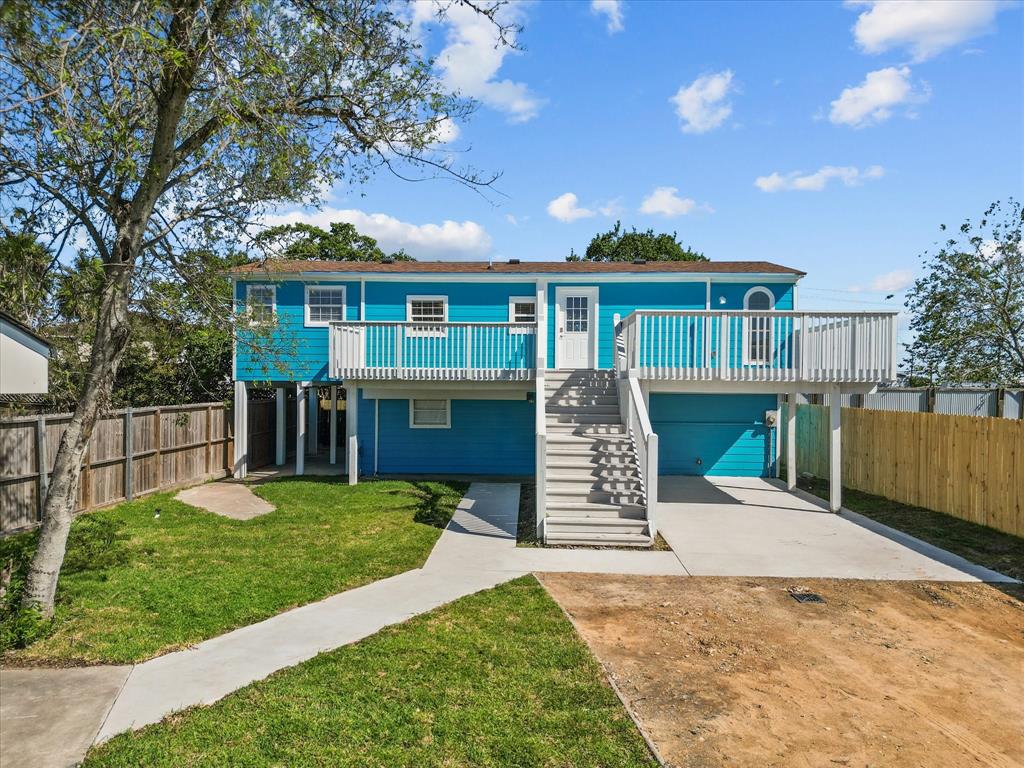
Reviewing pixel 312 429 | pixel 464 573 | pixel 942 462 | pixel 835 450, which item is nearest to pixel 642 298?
pixel 835 450

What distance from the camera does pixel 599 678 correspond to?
4504 mm

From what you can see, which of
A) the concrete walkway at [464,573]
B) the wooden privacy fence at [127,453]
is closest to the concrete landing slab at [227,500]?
the wooden privacy fence at [127,453]

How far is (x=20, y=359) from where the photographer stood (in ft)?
7.05

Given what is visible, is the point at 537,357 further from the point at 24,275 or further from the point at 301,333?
the point at 24,275

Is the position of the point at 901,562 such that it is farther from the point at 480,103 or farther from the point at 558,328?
the point at 558,328

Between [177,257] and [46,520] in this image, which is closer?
[46,520]

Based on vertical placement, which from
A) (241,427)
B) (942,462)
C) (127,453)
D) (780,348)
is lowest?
(942,462)

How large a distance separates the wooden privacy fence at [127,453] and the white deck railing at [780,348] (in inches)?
351

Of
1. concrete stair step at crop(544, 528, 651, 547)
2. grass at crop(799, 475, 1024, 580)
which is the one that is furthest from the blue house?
concrete stair step at crop(544, 528, 651, 547)

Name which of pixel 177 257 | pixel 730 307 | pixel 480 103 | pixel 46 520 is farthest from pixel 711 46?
pixel 46 520

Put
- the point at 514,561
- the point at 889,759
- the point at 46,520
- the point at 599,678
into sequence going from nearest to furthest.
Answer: the point at 889,759
the point at 599,678
the point at 46,520
the point at 514,561

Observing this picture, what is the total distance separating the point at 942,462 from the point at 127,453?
14165 millimetres

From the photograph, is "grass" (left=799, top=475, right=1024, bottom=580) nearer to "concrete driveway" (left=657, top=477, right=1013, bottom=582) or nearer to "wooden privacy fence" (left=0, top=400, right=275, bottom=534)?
"concrete driveway" (left=657, top=477, right=1013, bottom=582)

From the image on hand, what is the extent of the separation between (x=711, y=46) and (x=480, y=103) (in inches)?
175
